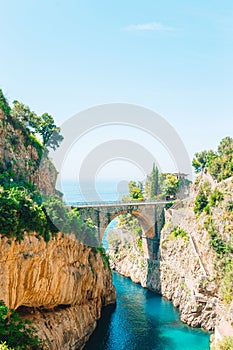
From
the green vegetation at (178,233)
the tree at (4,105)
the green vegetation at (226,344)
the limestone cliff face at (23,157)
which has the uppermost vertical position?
the tree at (4,105)

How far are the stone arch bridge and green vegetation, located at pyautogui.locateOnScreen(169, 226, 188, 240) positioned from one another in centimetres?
302

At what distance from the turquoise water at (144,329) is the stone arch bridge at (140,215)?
258 inches

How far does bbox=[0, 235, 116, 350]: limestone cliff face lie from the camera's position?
17.7 metres

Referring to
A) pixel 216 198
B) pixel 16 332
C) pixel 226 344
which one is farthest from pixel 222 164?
pixel 16 332

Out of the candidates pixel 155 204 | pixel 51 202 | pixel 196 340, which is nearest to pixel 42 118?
pixel 51 202

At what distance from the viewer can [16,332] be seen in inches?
664

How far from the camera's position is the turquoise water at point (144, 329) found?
23.0 metres

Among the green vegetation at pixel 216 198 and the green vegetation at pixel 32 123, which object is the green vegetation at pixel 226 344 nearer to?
the green vegetation at pixel 216 198

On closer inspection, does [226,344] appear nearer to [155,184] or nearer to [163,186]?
[163,186]

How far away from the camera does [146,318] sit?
27.9m

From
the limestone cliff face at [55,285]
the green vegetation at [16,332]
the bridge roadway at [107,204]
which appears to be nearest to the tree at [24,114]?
the bridge roadway at [107,204]

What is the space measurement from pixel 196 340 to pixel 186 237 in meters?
9.55

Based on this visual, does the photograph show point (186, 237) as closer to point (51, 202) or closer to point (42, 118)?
point (51, 202)

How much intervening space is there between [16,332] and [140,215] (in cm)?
2101
